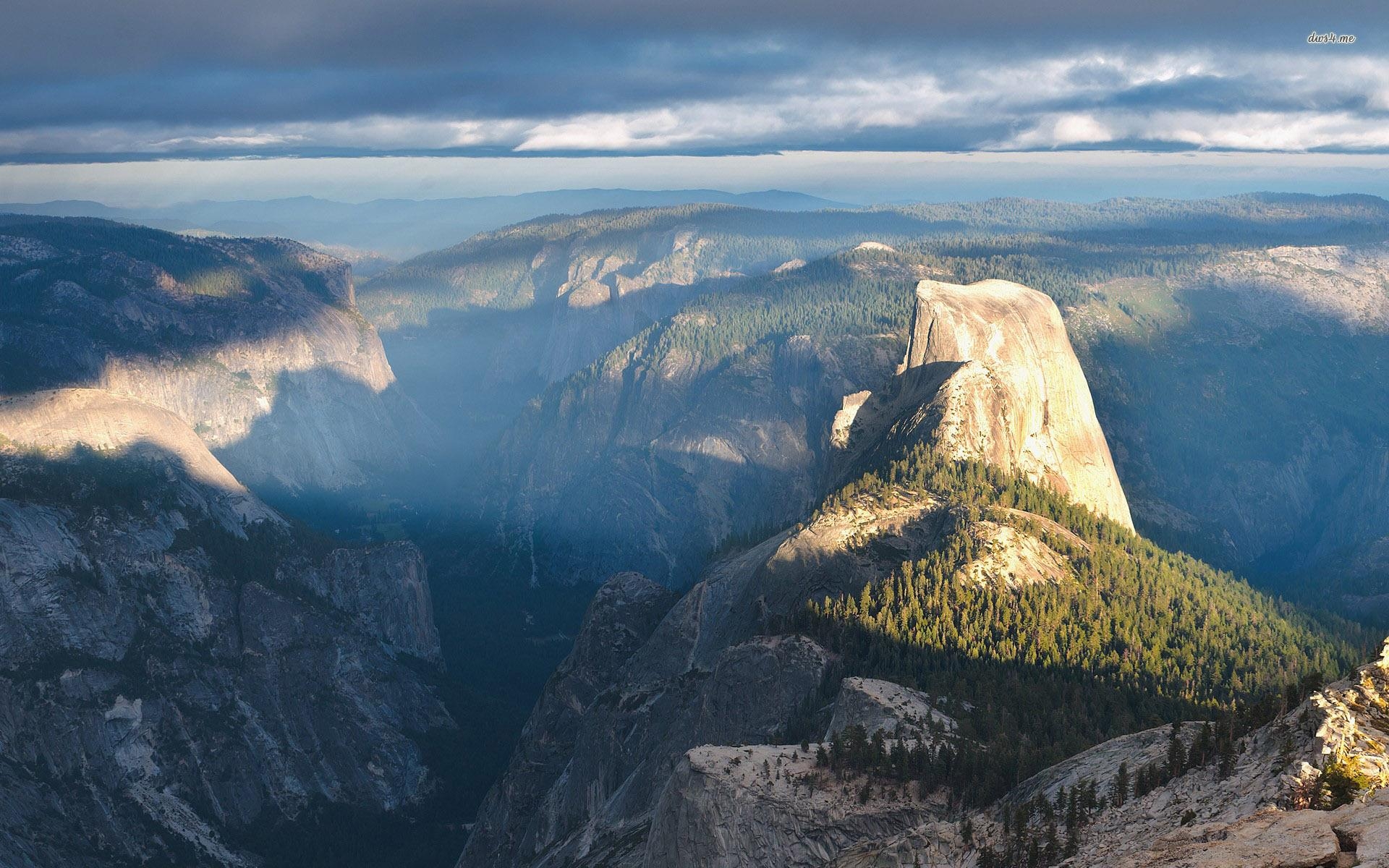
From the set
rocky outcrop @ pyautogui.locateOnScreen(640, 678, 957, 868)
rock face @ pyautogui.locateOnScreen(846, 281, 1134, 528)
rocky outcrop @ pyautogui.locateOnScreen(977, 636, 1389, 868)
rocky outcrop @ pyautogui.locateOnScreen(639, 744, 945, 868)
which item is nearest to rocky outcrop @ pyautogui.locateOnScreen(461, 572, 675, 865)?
rock face @ pyautogui.locateOnScreen(846, 281, 1134, 528)

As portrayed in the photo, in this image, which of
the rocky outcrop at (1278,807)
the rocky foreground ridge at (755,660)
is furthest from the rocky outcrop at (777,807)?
the rocky outcrop at (1278,807)

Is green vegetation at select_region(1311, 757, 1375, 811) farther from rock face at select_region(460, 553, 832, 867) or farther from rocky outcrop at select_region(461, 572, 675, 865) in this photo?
rocky outcrop at select_region(461, 572, 675, 865)

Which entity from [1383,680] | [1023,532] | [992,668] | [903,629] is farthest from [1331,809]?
[1023,532]

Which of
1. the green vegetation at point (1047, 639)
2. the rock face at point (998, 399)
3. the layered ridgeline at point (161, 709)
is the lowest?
the layered ridgeline at point (161, 709)

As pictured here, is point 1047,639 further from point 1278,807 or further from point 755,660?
point 1278,807

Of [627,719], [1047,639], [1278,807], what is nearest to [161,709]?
[627,719]

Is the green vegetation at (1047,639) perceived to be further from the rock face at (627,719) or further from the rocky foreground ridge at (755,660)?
the rock face at (627,719)

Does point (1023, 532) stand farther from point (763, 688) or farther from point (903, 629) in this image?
point (763, 688)
